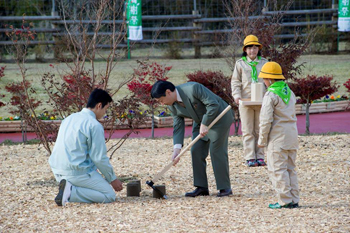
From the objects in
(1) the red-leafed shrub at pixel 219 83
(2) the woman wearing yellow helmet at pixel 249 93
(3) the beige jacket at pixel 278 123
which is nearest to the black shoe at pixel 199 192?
(3) the beige jacket at pixel 278 123

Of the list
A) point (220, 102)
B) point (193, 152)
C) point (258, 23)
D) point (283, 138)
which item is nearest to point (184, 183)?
point (193, 152)

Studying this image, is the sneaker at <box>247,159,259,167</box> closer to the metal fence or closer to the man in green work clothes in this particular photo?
the man in green work clothes

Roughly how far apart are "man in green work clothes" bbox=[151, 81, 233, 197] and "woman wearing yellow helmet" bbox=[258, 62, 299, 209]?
0.55 m

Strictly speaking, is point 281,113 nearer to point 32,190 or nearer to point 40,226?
point 40,226

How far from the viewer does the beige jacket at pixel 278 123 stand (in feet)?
15.0

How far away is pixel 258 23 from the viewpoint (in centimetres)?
832

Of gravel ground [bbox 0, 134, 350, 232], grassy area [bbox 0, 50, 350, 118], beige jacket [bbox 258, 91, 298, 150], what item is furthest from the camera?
grassy area [bbox 0, 50, 350, 118]

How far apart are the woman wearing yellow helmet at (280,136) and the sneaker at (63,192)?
185cm

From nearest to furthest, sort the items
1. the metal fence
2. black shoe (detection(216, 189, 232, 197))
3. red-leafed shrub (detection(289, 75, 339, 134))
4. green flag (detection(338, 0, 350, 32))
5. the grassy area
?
black shoe (detection(216, 189, 232, 197))
red-leafed shrub (detection(289, 75, 339, 134))
the grassy area
green flag (detection(338, 0, 350, 32))
the metal fence

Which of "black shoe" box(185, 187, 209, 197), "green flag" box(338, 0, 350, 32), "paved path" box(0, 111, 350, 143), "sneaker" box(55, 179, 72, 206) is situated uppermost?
"green flag" box(338, 0, 350, 32)

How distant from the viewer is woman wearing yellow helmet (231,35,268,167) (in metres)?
6.65

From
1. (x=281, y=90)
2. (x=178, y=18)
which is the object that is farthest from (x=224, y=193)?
(x=178, y=18)

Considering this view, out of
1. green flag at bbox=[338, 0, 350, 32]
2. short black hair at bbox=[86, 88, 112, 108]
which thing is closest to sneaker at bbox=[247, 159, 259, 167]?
short black hair at bbox=[86, 88, 112, 108]

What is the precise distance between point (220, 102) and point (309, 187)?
56.9 inches
